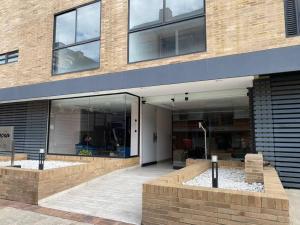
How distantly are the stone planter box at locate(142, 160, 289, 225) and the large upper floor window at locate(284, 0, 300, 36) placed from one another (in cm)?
418

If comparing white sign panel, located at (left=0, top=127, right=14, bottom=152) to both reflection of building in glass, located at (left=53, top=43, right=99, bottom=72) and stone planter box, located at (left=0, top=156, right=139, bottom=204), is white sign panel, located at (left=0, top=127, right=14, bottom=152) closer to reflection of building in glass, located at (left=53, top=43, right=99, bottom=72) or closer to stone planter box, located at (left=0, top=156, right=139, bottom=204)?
reflection of building in glass, located at (left=53, top=43, right=99, bottom=72)

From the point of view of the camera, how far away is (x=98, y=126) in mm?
10586

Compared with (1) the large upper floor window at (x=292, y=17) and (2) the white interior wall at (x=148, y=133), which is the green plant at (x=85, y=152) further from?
(1) the large upper floor window at (x=292, y=17)

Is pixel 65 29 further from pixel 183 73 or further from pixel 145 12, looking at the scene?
pixel 183 73

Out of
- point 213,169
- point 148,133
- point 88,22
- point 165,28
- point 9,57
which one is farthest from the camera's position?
point 9,57

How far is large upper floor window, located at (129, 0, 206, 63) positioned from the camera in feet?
26.7

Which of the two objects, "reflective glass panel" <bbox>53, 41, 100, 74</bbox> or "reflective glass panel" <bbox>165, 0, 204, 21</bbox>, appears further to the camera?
"reflective glass panel" <bbox>53, 41, 100, 74</bbox>

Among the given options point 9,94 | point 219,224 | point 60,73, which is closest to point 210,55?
point 219,224

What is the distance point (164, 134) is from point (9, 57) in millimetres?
8682

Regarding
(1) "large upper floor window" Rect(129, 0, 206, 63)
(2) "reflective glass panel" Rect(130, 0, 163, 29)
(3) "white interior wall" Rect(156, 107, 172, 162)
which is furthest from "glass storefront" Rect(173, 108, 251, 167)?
(2) "reflective glass panel" Rect(130, 0, 163, 29)

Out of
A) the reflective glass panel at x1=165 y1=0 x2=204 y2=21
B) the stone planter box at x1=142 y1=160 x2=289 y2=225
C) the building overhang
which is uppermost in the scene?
the reflective glass panel at x1=165 y1=0 x2=204 y2=21

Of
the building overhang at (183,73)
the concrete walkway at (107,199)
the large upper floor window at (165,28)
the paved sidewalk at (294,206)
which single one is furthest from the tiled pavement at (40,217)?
the large upper floor window at (165,28)

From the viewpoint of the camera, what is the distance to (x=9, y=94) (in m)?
11.8

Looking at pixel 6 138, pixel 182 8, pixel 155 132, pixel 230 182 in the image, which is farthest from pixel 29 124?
pixel 230 182
